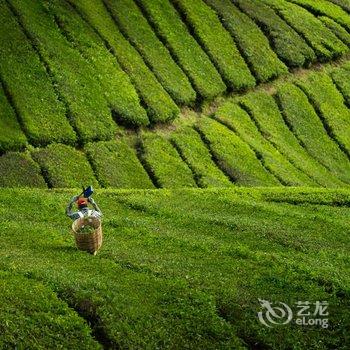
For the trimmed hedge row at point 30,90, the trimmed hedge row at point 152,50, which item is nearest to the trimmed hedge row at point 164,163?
the trimmed hedge row at point 30,90

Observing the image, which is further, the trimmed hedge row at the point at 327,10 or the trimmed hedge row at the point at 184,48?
the trimmed hedge row at the point at 327,10

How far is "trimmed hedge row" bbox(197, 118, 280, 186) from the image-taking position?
43750mm

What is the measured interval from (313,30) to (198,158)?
2626cm

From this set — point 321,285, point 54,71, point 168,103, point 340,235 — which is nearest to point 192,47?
point 168,103

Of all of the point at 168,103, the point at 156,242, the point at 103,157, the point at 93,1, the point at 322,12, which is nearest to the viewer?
the point at 156,242

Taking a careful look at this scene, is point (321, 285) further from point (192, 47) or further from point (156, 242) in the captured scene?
point (192, 47)

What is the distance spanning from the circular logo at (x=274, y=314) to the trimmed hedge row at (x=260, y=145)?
22.7 meters

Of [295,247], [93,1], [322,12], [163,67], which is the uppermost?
[322,12]

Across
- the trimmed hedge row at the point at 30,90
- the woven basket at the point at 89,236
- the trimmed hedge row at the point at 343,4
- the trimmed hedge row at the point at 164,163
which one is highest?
the trimmed hedge row at the point at 343,4

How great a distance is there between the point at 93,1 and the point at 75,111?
1334 centimetres

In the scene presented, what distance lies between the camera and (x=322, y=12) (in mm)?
67500

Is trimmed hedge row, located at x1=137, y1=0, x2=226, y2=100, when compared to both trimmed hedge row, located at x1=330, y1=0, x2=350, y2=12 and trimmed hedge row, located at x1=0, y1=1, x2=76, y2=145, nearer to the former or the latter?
trimmed hedge row, located at x1=0, y1=1, x2=76, y2=145

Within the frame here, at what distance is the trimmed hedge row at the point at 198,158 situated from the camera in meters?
42.1

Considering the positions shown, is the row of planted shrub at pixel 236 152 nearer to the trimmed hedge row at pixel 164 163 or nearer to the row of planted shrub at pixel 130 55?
the trimmed hedge row at pixel 164 163
